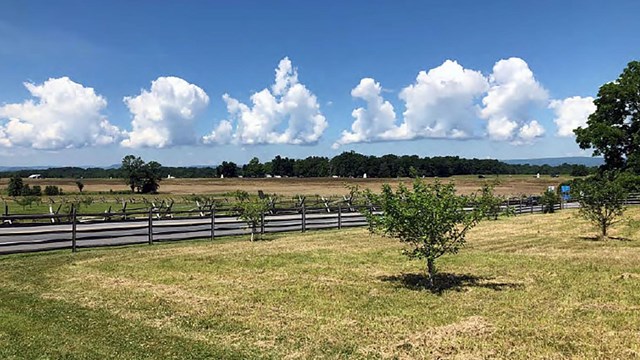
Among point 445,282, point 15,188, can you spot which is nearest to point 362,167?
point 15,188

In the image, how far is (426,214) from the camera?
39.1 ft

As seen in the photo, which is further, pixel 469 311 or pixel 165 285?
pixel 165 285

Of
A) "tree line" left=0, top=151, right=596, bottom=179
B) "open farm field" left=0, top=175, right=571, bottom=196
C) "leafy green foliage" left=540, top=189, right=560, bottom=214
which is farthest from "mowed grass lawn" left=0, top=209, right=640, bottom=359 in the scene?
"tree line" left=0, top=151, right=596, bottom=179

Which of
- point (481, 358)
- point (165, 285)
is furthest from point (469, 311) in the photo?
point (165, 285)

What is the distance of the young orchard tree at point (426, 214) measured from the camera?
1190 cm

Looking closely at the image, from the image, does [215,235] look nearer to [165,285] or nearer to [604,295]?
[165,285]

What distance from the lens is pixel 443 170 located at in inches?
6068

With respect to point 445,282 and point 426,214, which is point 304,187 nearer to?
point 445,282

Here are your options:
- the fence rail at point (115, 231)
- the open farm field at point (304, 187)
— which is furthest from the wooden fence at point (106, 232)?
the open farm field at point (304, 187)

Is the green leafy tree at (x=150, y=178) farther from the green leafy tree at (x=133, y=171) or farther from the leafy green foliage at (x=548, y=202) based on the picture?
the leafy green foliage at (x=548, y=202)

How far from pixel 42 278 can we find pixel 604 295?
14.0 metres

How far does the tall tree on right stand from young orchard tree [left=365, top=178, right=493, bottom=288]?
35750 millimetres

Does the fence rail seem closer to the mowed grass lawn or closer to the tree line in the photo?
the mowed grass lawn

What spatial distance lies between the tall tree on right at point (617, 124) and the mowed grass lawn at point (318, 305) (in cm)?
2777
